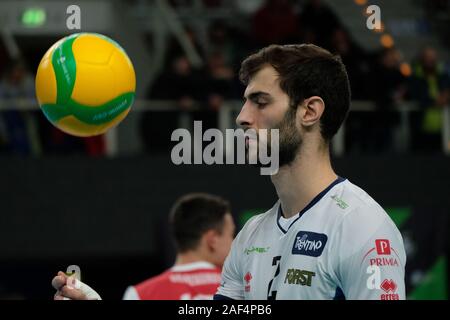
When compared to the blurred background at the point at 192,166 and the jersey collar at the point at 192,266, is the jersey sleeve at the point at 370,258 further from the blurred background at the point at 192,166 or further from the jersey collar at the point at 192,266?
the blurred background at the point at 192,166

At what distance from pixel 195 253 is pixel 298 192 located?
2.68 meters

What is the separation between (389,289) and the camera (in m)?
3.64

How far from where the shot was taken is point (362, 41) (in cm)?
1593

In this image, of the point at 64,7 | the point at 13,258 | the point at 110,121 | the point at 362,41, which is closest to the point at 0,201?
the point at 13,258

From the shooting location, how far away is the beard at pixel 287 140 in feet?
13.6

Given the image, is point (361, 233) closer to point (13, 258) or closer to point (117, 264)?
point (13, 258)

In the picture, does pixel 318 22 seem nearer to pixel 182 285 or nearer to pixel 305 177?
pixel 182 285

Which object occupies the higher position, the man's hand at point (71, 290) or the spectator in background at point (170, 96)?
the spectator in background at point (170, 96)

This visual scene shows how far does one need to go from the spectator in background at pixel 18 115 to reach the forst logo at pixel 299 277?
8721 mm

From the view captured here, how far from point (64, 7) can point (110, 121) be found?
1080 cm

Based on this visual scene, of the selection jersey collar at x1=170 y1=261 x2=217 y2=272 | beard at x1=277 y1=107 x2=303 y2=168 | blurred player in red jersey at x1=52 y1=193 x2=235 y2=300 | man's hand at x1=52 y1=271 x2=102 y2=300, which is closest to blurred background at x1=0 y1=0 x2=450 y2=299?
blurred player in red jersey at x1=52 y1=193 x2=235 y2=300

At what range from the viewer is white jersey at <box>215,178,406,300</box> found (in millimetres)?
3678

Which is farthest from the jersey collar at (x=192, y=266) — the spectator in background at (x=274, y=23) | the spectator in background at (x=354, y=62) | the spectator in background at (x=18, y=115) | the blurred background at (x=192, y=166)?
the spectator in background at (x=274, y=23)

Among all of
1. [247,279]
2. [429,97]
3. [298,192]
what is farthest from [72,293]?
[429,97]
